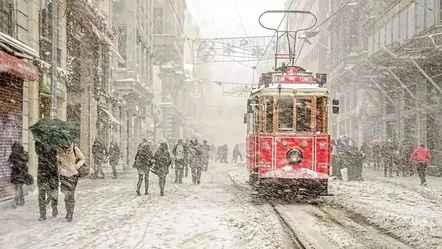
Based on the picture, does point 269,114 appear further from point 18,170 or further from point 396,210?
point 18,170

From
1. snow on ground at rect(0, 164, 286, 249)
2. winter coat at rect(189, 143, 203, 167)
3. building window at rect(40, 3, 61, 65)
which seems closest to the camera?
snow on ground at rect(0, 164, 286, 249)

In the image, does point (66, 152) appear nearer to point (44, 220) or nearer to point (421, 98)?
point (44, 220)

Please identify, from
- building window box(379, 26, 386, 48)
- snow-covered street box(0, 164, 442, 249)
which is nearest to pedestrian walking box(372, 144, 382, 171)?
building window box(379, 26, 386, 48)

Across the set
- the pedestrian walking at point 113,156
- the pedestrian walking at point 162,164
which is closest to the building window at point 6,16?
the pedestrian walking at point 162,164

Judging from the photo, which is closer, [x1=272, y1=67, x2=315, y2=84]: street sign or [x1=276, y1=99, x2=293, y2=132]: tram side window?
[x1=276, y1=99, x2=293, y2=132]: tram side window

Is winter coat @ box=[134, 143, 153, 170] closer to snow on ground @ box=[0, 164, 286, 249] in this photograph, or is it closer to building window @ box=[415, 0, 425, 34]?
snow on ground @ box=[0, 164, 286, 249]

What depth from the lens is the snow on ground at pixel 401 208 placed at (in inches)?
393

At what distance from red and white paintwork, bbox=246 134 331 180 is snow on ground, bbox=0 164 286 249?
1.06 meters

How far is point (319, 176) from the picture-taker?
49.5ft

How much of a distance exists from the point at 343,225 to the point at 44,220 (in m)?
5.44

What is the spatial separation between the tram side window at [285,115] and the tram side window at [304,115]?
0.17 metres

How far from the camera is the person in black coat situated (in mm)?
11477

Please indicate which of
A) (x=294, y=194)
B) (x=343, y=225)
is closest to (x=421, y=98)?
(x=294, y=194)

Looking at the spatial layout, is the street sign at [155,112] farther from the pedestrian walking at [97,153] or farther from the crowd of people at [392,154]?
the pedestrian walking at [97,153]
